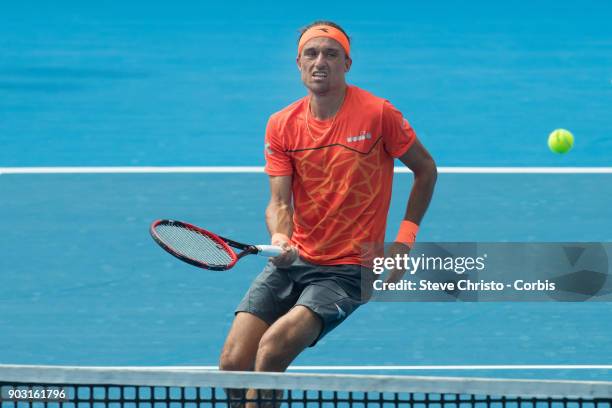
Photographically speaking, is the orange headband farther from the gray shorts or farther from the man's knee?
the man's knee

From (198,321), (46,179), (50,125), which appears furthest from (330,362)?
(50,125)

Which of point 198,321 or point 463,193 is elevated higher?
point 463,193

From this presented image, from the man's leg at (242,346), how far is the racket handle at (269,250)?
369 mm

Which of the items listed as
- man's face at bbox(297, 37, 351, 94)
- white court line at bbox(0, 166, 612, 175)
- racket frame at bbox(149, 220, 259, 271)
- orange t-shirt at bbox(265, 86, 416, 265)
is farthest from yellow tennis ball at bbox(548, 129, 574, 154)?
racket frame at bbox(149, 220, 259, 271)

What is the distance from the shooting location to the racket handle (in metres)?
6.41

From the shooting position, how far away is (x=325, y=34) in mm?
6836

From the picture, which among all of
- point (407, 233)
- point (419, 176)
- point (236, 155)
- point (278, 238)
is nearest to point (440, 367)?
point (407, 233)

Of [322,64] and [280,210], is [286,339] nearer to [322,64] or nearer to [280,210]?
[280,210]

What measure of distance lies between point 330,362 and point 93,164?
14.4 ft

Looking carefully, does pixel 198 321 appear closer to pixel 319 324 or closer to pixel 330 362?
pixel 330 362

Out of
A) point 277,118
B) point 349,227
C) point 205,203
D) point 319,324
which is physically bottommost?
point 319,324

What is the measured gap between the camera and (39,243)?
34.9 feet

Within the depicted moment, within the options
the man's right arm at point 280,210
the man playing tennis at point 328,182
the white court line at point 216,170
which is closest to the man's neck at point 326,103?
the man playing tennis at point 328,182

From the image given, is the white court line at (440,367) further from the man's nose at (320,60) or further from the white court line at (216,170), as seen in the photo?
the white court line at (216,170)
